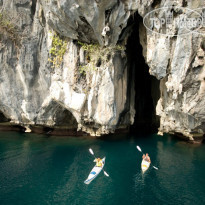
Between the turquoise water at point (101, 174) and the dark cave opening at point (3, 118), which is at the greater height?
the dark cave opening at point (3, 118)

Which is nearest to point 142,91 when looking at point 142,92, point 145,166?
point 142,92

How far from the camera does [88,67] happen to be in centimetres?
1886

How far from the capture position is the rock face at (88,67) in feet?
50.4

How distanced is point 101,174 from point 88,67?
10018 mm

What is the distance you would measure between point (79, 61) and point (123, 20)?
5.95 meters

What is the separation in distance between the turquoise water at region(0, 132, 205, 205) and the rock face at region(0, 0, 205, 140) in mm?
2918

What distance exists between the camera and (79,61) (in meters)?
19.2

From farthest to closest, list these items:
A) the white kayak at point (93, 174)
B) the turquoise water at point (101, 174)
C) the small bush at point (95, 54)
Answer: the small bush at point (95, 54) < the white kayak at point (93, 174) < the turquoise water at point (101, 174)

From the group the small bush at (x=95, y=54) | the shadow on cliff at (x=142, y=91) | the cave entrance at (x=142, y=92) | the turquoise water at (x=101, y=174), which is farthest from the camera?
the cave entrance at (x=142, y=92)

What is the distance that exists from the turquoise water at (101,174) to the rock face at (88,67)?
9.57ft

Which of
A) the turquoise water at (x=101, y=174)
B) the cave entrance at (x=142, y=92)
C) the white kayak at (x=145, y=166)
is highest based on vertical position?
the cave entrance at (x=142, y=92)

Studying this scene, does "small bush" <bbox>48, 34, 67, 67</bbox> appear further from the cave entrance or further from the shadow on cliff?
the cave entrance

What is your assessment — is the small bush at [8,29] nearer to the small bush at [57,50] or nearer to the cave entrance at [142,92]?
the small bush at [57,50]

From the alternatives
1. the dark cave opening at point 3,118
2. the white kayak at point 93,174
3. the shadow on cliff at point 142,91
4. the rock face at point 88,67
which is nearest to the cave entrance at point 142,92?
the shadow on cliff at point 142,91
